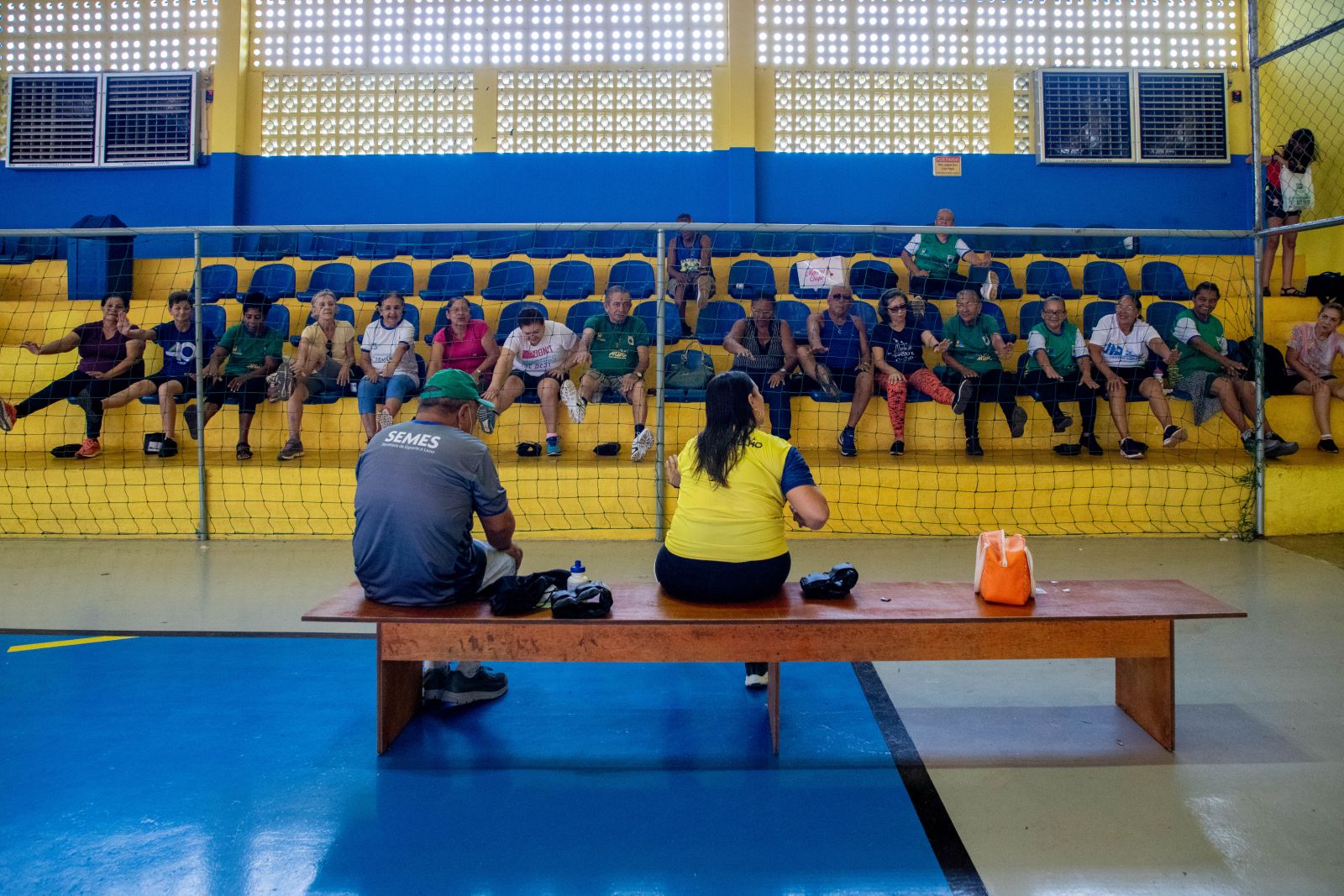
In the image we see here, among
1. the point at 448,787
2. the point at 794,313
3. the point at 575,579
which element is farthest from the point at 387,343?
the point at 448,787

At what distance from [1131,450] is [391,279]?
24.1 feet

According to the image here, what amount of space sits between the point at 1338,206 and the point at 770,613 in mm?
9982

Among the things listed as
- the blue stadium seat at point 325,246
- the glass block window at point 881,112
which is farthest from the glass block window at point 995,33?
the blue stadium seat at point 325,246

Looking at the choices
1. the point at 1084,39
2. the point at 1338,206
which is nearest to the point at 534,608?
the point at 1338,206

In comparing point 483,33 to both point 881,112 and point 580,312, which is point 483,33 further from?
point 580,312

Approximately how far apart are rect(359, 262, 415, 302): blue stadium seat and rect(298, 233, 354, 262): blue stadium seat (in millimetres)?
1179

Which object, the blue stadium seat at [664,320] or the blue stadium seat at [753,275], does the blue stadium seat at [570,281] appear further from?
the blue stadium seat at [753,275]

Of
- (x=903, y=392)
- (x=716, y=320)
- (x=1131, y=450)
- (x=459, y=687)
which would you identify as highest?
(x=716, y=320)

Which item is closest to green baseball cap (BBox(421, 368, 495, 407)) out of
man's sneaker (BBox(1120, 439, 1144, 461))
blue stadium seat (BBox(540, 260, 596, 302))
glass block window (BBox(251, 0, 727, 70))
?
man's sneaker (BBox(1120, 439, 1144, 461))

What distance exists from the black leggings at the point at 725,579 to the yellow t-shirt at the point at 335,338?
18.1 ft

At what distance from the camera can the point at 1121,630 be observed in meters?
3.18

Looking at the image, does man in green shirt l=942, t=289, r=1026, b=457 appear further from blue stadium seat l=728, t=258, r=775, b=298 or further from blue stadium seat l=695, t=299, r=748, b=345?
blue stadium seat l=728, t=258, r=775, b=298

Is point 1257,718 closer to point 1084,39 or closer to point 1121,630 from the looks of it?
point 1121,630

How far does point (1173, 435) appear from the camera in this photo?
24.1ft
